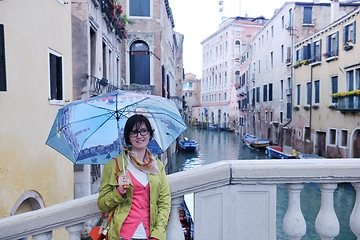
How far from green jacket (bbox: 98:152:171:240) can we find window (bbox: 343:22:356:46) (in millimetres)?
15664

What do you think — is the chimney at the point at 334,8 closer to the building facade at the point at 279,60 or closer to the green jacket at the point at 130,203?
the building facade at the point at 279,60

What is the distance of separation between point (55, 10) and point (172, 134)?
502 cm

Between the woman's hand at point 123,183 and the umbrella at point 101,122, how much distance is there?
0.46 metres

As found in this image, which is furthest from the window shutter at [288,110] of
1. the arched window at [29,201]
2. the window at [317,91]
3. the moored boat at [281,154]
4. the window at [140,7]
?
the arched window at [29,201]

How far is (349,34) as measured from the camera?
1484 cm

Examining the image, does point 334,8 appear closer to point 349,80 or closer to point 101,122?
point 349,80

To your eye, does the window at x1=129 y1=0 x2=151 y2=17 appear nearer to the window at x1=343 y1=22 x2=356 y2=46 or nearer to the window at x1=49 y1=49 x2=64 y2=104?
the window at x1=49 y1=49 x2=64 y2=104

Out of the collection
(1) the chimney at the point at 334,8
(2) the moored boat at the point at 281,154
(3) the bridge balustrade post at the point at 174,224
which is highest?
(1) the chimney at the point at 334,8

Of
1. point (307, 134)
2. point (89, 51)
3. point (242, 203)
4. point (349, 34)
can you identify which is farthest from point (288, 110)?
point (242, 203)

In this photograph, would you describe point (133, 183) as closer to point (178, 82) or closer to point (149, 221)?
point (149, 221)

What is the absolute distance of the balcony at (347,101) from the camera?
13.6 m

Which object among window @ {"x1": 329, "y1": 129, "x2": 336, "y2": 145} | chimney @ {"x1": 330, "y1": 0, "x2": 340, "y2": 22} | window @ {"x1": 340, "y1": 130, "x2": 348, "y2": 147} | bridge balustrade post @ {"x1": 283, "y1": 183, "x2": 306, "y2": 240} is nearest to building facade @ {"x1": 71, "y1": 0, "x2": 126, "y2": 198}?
bridge balustrade post @ {"x1": 283, "y1": 183, "x2": 306, "y2": 240}

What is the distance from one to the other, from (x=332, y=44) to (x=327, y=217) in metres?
17.2

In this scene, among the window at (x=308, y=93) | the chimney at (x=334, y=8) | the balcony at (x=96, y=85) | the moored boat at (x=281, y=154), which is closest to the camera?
the balcony at (x=96, y=85)
